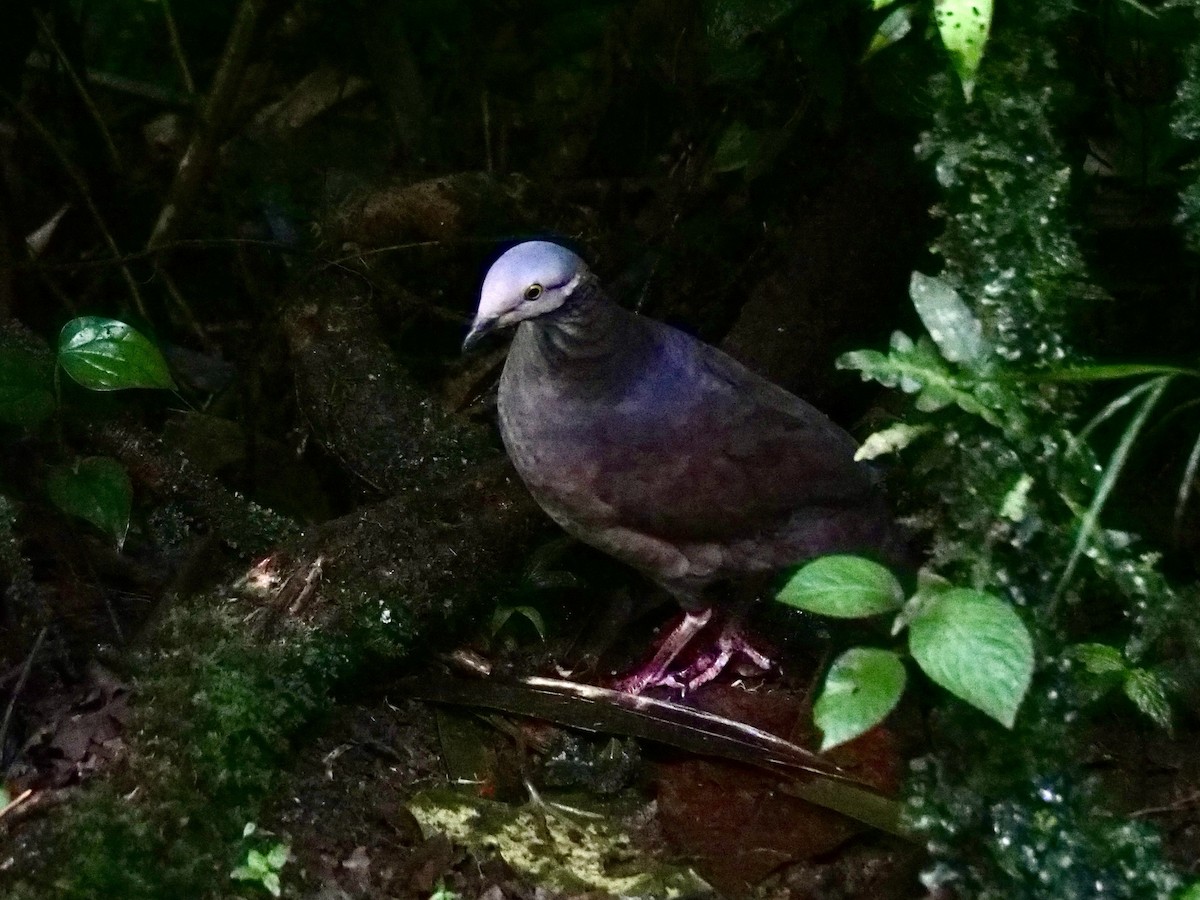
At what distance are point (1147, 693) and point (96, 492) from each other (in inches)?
83.1

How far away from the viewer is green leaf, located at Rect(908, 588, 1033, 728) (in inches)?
66.3

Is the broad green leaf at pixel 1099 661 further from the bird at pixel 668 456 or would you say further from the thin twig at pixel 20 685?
the thin twig at pixel 20 685

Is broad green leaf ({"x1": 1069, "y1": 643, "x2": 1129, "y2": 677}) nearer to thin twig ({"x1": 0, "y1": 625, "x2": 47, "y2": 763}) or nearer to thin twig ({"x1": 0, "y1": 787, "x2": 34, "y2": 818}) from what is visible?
thin twig ({"x1": 0, "y1": 787, "x2": 34, "y2": 818})

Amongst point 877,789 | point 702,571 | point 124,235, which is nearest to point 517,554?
point 702,571

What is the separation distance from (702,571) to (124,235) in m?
2.41

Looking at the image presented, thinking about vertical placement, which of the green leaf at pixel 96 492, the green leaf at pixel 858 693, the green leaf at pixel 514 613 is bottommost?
the green leaf at pixel 514 613

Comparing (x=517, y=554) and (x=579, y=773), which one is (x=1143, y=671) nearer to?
(x=579, y=773)

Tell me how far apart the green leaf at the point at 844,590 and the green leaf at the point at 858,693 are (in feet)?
0.24

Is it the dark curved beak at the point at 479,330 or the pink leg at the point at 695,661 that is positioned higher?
the dark curved beak at the point at 479,330

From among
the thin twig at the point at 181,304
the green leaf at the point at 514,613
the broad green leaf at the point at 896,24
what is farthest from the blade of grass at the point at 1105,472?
the thin twig at the point at 181,304

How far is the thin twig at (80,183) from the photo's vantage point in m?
A: 3.61

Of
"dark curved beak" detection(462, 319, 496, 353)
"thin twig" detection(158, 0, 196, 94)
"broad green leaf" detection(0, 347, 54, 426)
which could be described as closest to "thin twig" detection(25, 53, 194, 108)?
"thin twig" detection(158, 0, 196, 94)

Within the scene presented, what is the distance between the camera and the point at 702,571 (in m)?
2.91

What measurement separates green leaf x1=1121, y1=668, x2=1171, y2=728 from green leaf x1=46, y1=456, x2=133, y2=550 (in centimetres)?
201
